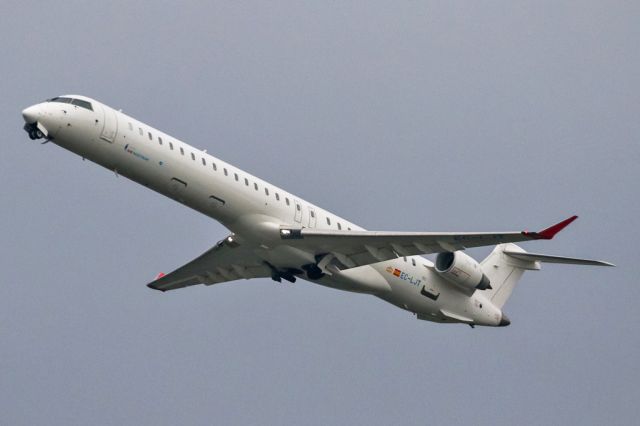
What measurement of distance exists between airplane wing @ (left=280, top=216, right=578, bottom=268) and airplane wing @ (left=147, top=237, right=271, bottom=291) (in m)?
2.04

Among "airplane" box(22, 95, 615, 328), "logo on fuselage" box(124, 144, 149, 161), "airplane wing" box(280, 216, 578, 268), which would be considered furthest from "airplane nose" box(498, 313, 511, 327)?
"logo on fuselage" box(124, 144, 149, 161)

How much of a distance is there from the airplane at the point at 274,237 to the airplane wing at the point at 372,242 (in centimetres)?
3

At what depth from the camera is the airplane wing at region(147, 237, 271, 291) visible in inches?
1344

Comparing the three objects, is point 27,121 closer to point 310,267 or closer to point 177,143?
point 177,143

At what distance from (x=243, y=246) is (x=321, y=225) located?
2255 millimetres

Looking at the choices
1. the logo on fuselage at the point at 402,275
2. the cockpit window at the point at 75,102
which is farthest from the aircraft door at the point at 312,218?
the cockpit window at the point at 75,102

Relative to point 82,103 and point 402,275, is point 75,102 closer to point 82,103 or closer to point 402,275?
point 82,103

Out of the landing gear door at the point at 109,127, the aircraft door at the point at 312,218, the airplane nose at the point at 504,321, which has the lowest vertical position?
the airplane nose at the point at 504,321

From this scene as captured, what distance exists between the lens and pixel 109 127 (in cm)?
2981

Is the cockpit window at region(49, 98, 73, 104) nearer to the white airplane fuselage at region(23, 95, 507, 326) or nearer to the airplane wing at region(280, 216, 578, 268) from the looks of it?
the white airplane fuselage at region(23, 95, 507, 326)

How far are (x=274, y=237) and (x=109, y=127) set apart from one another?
17.4 feet

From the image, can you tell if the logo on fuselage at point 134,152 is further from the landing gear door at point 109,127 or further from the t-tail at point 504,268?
the t-tail at point 504,268

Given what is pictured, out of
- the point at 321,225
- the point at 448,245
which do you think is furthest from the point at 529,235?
the point at 321,225

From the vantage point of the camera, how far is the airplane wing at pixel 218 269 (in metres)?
34.1
